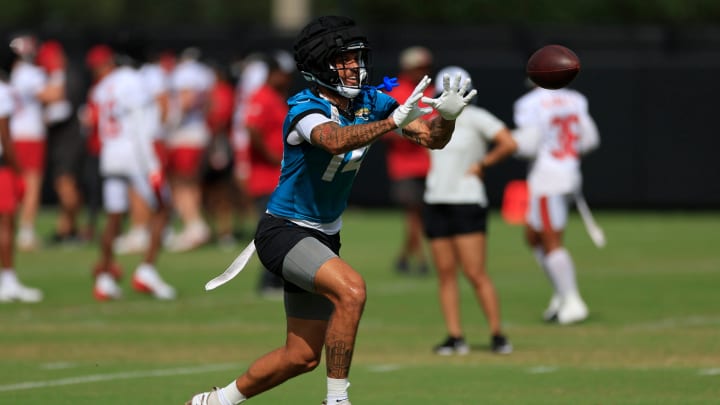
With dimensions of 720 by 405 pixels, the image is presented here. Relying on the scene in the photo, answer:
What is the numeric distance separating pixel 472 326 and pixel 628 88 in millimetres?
12690

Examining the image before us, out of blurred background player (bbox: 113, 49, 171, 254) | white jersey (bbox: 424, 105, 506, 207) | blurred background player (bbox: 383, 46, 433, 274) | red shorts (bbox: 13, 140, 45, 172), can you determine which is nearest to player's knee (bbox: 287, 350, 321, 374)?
white jersey (bbox: 424, 105, 506, 207)

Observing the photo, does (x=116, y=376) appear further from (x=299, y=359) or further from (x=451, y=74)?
(x=451, y=74)

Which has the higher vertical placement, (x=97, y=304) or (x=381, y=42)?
(x=381, y=42)

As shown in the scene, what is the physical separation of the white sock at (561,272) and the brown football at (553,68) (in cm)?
512

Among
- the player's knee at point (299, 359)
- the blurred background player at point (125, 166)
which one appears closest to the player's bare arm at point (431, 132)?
the player's knee at point (299, 359)

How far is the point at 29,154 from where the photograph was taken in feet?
66.0

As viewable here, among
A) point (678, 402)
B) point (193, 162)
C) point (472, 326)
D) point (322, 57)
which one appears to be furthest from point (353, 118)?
point (193, 162)

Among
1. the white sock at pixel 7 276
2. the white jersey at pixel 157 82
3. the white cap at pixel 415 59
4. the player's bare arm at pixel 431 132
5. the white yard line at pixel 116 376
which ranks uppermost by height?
the player's bare arm at pixel 431 132

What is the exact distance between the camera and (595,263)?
18.7 metres

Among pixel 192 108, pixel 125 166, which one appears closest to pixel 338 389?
pixel 125 166

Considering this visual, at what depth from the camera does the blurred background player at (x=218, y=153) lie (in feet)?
73.2

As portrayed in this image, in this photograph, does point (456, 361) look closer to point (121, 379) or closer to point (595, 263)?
point (121, 379)

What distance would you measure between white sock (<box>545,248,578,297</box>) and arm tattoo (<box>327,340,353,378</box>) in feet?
19.8

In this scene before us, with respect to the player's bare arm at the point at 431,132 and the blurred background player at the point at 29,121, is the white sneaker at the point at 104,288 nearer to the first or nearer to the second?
the blurred background player at the point at 29,121
